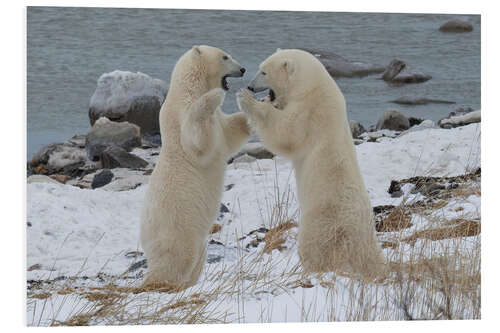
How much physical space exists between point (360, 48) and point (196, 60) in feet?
5.16

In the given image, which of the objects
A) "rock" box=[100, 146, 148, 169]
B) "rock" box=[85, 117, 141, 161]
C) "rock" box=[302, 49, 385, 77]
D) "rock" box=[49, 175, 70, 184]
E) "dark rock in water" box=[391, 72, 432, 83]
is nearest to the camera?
"rock" box=[302, 49, 385, 77]

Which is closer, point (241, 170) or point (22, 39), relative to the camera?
point (22, 39)

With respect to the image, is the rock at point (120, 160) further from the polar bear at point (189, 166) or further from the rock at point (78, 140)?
the polar bear at point (189, 166)

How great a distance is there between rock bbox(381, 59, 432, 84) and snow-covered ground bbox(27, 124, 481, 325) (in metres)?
0.72

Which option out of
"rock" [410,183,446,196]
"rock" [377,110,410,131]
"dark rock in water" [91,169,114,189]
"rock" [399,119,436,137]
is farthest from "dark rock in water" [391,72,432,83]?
Result: "dark rock in water" [91,169,114,189]

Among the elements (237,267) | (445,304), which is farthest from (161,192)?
(445,304)

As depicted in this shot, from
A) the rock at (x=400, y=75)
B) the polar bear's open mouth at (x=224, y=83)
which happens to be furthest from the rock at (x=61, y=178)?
the rock at (x=400, y=75)

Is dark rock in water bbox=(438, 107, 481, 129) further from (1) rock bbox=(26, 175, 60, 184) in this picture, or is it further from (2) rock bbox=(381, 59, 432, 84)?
(1) rock bbox=(26, 175, 60, 184)

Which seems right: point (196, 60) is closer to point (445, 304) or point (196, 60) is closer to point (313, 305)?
point (313, 305)

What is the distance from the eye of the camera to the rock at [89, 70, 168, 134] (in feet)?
22.5

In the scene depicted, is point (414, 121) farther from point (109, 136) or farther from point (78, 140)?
point (78, 140)

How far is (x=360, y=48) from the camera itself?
683 centimetres

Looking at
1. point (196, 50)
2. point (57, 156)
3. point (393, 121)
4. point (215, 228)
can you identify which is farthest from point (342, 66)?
point (57, 156)

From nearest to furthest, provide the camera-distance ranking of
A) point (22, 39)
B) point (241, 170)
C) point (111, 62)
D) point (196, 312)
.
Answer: point (196, 312) < point (22, 39) < point (111, 62) < point (241, 170)
